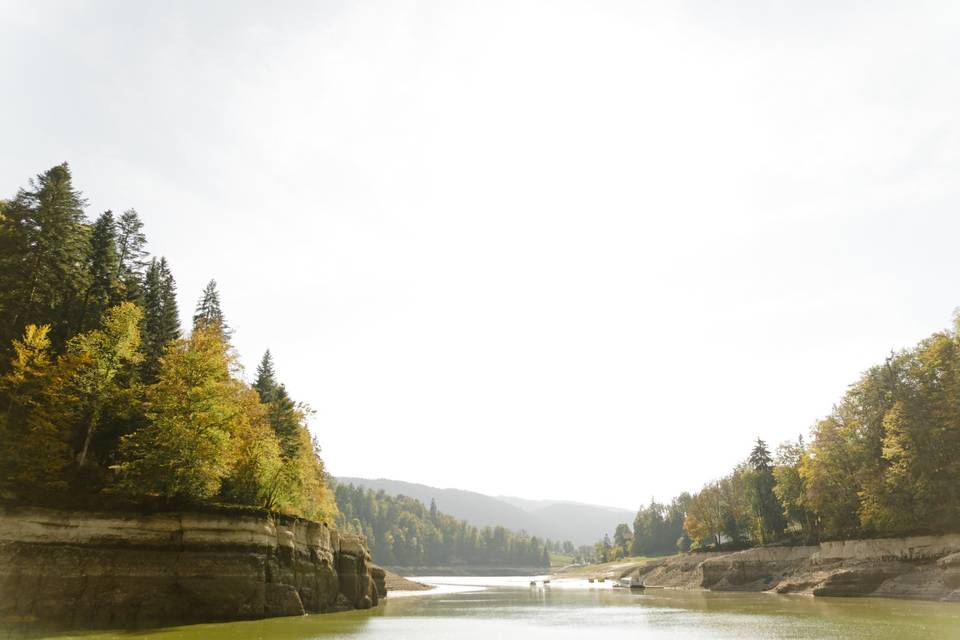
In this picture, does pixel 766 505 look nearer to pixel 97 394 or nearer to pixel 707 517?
pixel 707 517

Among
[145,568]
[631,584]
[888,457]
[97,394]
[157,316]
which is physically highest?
[157,316]

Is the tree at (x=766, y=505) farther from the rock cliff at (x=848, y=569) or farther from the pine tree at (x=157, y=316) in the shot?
the pine tree at (x=157, y=316)

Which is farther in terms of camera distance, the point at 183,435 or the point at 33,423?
the point at 183,435

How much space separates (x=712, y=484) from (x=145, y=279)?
127592 mm

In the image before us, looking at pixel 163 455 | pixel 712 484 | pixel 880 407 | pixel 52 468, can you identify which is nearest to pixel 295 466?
pixel 163 455

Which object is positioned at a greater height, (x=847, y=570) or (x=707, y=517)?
(x=707, y=517)

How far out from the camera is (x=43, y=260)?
44750 millimetres

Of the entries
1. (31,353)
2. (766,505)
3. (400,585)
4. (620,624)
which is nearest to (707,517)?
(766,505)

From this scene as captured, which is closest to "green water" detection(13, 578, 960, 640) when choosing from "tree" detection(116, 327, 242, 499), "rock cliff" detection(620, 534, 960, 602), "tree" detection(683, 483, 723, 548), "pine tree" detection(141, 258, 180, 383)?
"rock cliff" detection(620, 534, 960, 602)

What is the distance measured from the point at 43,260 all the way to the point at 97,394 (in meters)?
12.8

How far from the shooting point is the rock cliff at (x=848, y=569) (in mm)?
56619

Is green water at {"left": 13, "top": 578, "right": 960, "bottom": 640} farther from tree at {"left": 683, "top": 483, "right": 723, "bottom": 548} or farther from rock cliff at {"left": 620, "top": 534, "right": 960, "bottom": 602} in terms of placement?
tree at {"left": 683, "top": 483, "right": 723, "bottom": 548}

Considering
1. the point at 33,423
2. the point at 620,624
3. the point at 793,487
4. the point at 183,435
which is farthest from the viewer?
the point at 793,487

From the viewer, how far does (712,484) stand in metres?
140
